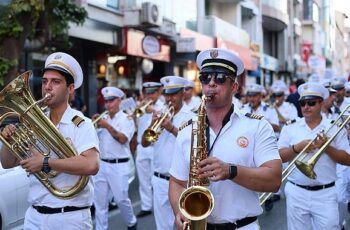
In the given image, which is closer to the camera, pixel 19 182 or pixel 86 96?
pixel 19 182

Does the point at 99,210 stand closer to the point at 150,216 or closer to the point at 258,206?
the point at 150,216

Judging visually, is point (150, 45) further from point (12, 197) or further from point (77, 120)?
point (77, 120)

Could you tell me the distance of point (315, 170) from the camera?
18.0 ft

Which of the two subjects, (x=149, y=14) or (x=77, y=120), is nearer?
(x=77, y=120)

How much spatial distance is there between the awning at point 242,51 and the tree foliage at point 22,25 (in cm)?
1407

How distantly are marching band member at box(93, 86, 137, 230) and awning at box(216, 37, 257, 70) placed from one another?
1659 cm

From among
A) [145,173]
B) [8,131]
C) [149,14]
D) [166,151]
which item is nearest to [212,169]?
[8,131]

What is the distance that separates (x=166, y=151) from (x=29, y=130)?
9.64ft

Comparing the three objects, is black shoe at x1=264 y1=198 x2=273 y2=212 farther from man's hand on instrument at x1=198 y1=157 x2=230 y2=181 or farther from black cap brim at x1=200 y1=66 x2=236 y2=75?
man's hand on instrument at x1=198 y1=157 x2=230 y2=181

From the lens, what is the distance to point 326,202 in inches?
209

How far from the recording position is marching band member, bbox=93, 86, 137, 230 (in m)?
7.52

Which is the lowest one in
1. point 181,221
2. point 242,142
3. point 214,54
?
point 181,221

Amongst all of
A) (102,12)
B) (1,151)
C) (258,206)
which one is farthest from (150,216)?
(102,12)

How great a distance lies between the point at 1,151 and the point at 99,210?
3134 millimetres
